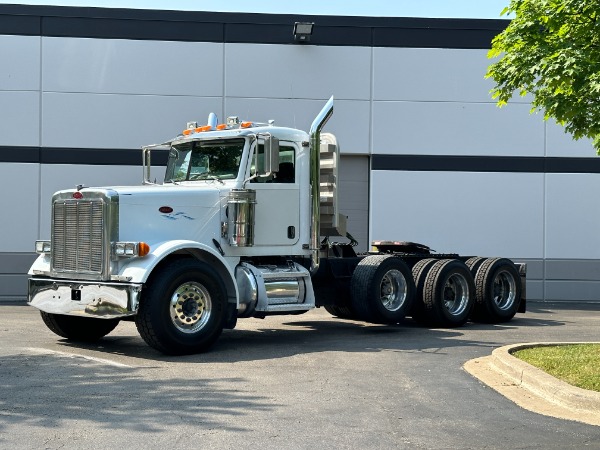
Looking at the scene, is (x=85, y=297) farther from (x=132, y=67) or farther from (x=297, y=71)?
(x=297, y=71)

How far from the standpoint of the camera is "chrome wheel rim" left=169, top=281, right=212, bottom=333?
11.8 metres

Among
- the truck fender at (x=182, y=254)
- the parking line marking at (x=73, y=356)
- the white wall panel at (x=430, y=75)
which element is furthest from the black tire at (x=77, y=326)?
the white wall panel at (x=430, y=75)

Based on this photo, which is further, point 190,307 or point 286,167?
point 286,167

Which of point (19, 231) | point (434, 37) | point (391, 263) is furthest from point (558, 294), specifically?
point (19, 231)

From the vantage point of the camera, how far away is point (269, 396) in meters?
9.02

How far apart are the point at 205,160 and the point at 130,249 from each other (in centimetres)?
248

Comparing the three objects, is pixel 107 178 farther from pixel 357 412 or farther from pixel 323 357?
pixel 357 412

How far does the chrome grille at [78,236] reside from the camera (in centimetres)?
1198

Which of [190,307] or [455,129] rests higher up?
[455,129]

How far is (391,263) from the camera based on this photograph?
14938 millimetres

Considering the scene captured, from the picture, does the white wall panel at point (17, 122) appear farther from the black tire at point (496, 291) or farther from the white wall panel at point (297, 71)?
the black tire at point (496, 291)

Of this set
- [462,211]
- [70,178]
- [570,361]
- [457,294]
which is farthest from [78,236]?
[462,211]

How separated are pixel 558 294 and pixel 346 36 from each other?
807cm

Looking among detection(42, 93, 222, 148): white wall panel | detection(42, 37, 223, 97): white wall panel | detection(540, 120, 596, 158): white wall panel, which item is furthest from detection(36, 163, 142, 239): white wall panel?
detection(540, 120, 596, 158): white wall panel
